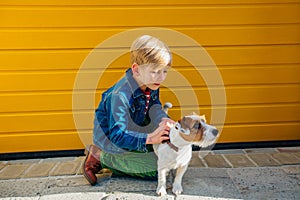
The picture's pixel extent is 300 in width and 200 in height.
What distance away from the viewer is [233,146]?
272 cm

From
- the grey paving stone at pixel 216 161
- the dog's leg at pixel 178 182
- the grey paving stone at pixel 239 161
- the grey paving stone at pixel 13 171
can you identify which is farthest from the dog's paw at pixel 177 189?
the grey paving stone at pixel 13 171

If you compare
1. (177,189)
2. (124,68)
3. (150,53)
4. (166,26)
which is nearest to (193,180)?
(177,189)

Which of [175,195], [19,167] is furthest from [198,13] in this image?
[19,167]

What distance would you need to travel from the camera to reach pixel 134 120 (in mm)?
2010

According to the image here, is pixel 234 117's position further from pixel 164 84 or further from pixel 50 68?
pixel 50 68

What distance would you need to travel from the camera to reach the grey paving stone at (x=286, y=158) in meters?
2.38

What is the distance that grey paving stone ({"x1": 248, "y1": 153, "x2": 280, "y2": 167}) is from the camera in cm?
235

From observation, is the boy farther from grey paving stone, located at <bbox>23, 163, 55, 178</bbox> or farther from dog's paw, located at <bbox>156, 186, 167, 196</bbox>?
grey paving stone, located at <bbox>23, 163, 55, 178</bbox>

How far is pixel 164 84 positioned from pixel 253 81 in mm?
801

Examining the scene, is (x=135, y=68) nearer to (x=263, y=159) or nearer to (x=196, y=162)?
(x=196, y=162)

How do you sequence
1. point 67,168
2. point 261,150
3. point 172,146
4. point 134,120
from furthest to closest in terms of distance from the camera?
point 261,150
point 67,168
point 134,120
point 172,146

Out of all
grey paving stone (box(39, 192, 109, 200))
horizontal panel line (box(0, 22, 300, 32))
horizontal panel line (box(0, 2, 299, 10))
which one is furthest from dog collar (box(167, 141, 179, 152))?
horizontal panel line (box(0, 2, 299, 10))

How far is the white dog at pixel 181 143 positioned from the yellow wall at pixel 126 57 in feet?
2.90

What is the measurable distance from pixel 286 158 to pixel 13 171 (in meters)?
2.22
